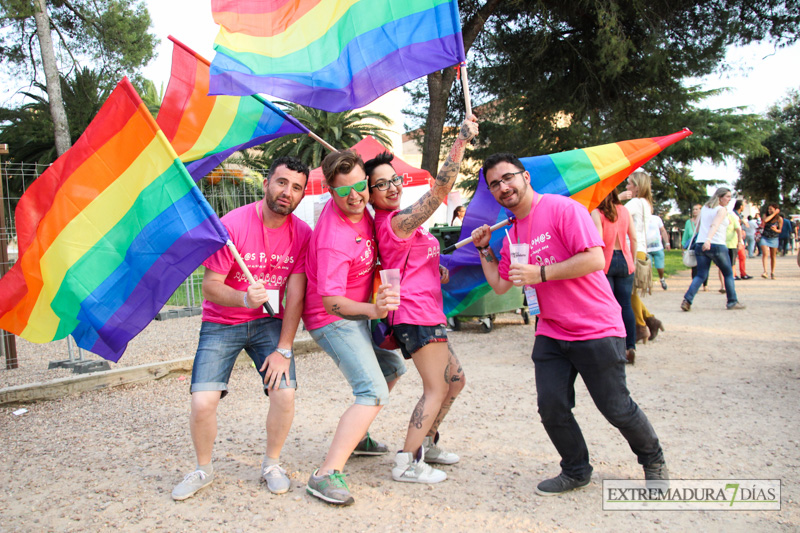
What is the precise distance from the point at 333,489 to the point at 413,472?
0.55 m

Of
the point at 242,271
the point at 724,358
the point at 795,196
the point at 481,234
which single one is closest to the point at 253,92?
the point at 242,271

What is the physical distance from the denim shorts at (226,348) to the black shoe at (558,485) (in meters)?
1.55

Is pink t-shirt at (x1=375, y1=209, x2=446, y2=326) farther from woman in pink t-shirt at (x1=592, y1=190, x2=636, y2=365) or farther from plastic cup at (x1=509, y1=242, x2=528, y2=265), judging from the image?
woman in pink t-shirt at (x1=592, y1=190, x2=636, y2=365)

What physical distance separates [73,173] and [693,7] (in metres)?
13.4

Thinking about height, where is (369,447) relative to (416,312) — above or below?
below

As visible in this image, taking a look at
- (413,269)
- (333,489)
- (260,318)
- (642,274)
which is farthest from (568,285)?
(642,274)

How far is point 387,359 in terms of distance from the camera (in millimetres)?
3883

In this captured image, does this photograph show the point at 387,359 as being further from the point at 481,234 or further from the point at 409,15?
the point at 409,15

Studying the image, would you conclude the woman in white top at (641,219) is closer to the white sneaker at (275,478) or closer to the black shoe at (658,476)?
the black shoe at (658,476)

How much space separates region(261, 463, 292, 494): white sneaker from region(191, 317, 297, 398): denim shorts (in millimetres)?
529

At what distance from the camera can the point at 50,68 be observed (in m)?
14.9

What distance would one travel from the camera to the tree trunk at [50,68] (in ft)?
47.6

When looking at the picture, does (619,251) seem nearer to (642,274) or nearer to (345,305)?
(642,274)

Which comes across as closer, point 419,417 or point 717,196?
point 419,417
